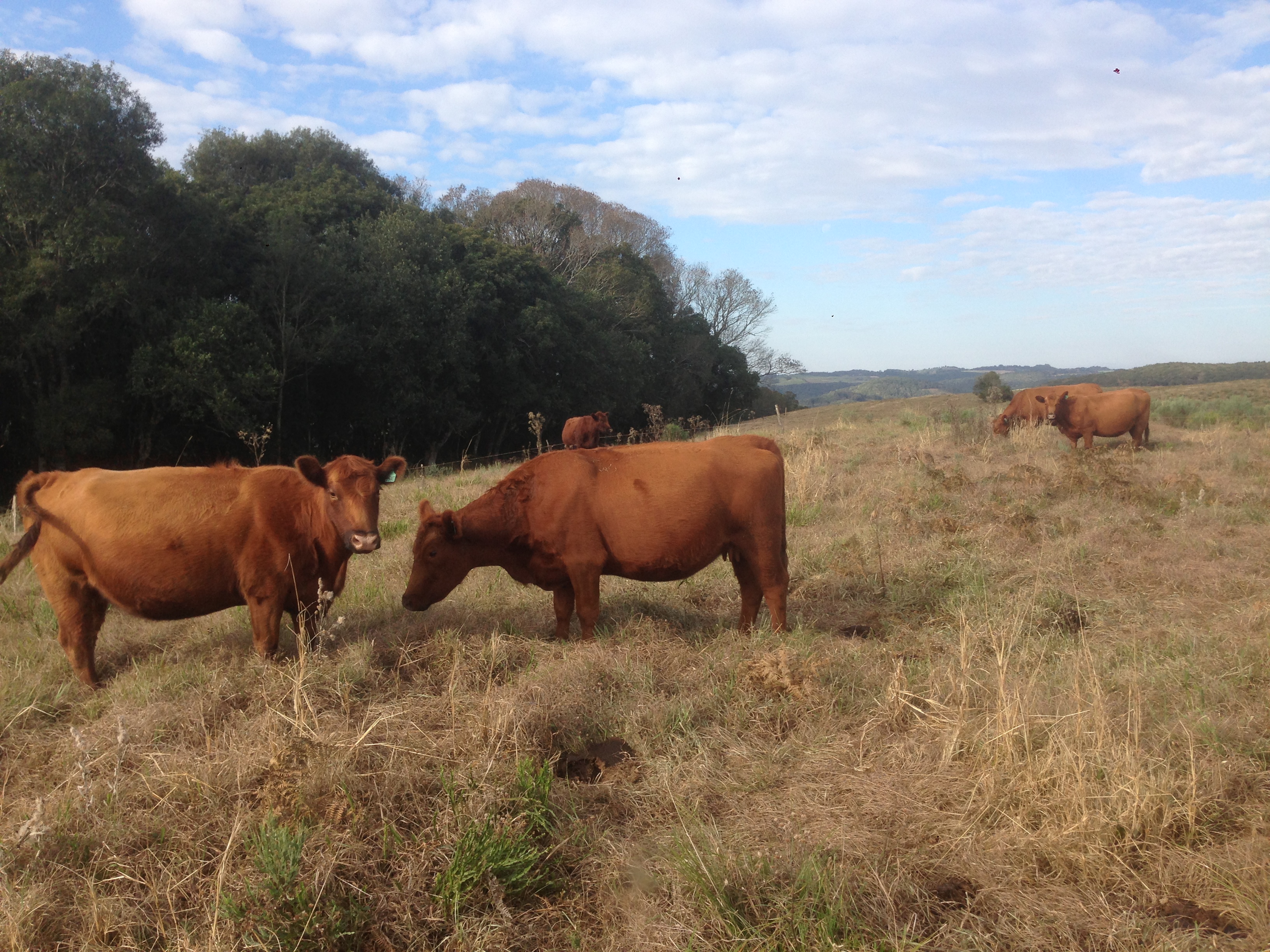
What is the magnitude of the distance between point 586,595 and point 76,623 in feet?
11.5

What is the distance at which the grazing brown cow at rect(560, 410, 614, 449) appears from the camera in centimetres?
1947

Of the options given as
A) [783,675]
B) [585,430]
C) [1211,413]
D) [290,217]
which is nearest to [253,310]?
[290,217]

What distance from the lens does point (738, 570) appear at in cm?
693

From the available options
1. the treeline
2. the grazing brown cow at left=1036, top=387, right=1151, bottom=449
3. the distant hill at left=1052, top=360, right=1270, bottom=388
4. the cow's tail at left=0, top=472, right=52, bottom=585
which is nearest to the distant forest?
the distant hill at left=1052, top=360, right=1270, bottom=388

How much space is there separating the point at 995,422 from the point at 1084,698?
54.0 feet

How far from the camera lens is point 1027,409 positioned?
68.2 feet

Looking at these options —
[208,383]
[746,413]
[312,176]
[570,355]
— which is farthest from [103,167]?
[746,413]

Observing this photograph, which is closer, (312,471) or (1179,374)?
(312,471)

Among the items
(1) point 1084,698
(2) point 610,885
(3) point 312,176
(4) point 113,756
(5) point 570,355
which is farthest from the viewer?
(5) point 570,355

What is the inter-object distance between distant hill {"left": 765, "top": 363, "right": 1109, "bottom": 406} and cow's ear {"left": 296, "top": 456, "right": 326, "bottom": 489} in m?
51.2

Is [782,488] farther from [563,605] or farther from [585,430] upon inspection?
[585,430]

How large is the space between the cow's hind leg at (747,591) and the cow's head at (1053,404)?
46.1 ft

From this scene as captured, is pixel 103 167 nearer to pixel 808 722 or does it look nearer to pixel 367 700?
pixel 367 700

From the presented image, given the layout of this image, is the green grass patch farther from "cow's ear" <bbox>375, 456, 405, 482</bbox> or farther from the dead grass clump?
"cow's ear" <bbox>375, 456, 405, 482</bbox>
